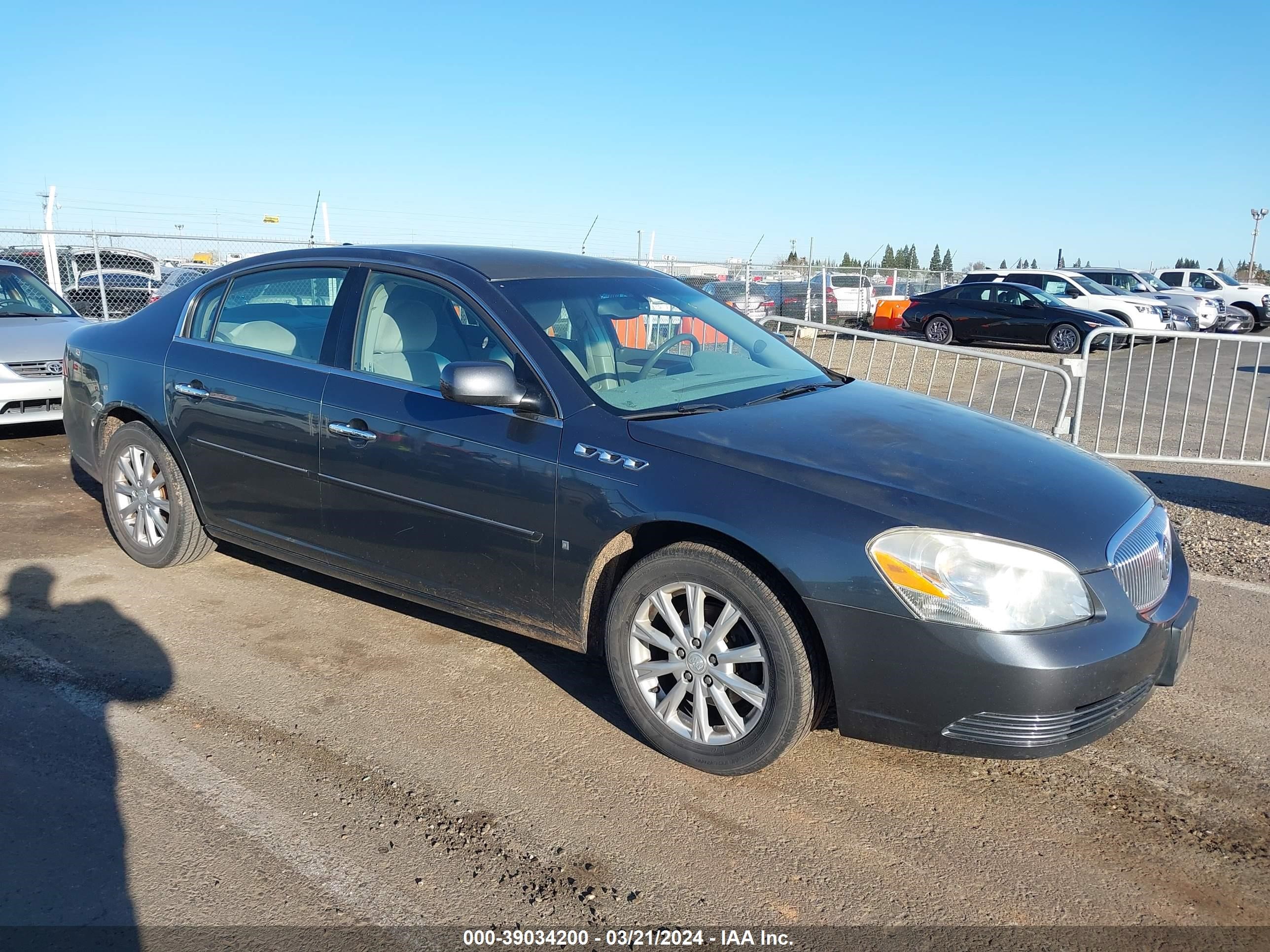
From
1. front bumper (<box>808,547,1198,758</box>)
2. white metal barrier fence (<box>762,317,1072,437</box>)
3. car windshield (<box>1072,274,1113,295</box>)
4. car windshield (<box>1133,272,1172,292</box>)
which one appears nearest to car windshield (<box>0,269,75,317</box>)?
white metal barrier fence (<box>762,317,1072,437</box>)

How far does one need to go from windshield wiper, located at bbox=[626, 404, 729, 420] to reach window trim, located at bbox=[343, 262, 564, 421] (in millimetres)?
290

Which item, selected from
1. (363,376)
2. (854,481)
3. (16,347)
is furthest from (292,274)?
(16,347)

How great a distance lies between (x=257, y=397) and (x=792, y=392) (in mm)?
2338

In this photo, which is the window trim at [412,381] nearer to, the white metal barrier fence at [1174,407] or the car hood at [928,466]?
the car hood at [928,466]

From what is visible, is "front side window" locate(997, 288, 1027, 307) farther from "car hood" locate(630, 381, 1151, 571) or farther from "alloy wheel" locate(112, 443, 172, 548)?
"alloy wheel" locate(112, 443, 172, 548)

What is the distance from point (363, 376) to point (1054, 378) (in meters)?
9.12

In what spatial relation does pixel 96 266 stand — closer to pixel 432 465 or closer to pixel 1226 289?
pixel 432 465

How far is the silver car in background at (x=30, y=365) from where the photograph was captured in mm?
7953

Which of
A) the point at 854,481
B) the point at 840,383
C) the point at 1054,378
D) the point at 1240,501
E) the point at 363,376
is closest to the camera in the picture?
the point at 854,481

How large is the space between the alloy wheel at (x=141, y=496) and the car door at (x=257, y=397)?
35 centimetres

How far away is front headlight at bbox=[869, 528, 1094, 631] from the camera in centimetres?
292

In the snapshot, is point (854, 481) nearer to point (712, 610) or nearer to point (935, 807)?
point (712, 610)

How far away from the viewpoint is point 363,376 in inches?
165

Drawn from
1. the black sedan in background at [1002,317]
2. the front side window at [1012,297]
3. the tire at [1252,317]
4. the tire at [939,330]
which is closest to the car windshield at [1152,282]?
the tire at [1252,317]
